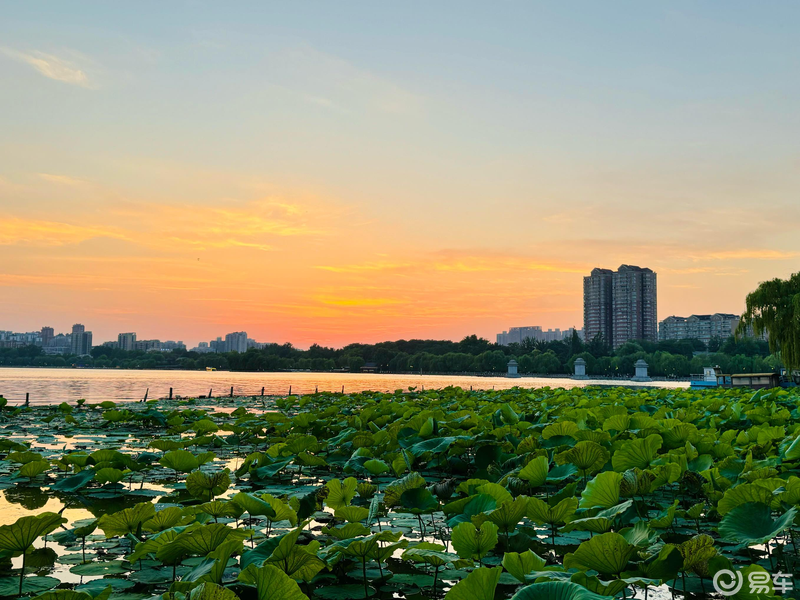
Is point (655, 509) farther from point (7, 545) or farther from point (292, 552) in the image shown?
point (7, 545)

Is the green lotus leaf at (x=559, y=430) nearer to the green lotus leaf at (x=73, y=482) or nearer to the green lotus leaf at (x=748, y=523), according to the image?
the green lotus leaf at (x=748, y=523)

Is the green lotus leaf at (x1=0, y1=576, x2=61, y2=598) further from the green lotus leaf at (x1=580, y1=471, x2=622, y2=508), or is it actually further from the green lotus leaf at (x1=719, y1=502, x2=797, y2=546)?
the green lotus leaf at (x1=719, y1=502, x2=797, y2=546)

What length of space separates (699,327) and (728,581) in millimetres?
176121

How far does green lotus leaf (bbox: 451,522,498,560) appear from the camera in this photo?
243cm

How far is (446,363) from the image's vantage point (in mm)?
126625

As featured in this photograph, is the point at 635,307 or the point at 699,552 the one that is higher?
the point at 635,307

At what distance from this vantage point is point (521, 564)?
2037 mm

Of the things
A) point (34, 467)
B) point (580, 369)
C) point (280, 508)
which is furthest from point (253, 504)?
point (580, 369)

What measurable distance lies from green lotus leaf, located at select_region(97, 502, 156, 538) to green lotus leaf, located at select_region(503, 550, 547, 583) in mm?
1745

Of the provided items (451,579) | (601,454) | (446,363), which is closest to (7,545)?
(451,579)

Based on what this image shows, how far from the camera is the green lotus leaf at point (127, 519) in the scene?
278cm

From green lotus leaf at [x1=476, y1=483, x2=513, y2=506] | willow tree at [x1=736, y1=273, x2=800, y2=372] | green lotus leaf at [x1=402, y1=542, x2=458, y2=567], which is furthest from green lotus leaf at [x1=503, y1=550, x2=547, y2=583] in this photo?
willow tree at [x1=736, y1=273, x2=800, y2=372]

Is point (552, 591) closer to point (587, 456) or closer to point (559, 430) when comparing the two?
point (587, 456)

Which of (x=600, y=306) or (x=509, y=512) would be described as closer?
(x=509, y=512)
